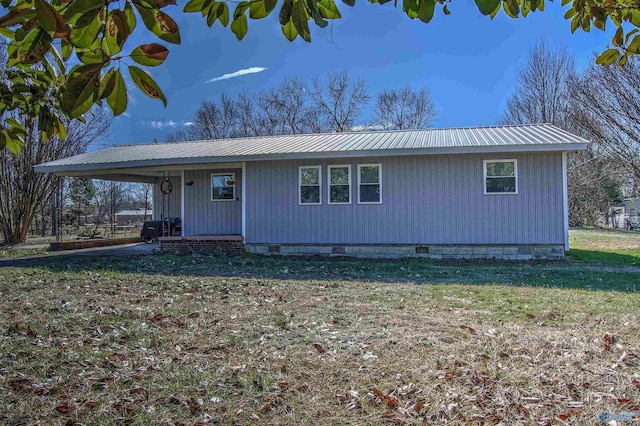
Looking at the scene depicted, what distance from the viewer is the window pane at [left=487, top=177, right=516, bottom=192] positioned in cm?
1002

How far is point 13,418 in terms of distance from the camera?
8.27 ft

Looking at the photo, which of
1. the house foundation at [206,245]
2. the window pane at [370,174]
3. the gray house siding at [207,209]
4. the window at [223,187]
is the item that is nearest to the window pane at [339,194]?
the window pane at [370,174]

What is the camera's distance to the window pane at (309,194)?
36.3 ft

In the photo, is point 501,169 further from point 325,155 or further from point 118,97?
point 118,97

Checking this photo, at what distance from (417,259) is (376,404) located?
7.68 metres

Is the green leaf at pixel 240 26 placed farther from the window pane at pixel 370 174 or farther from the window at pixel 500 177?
the window at pixel 500 177

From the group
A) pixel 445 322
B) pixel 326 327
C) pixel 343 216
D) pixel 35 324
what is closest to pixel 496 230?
pixel 343 216

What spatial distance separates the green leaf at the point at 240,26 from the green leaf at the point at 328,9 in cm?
26

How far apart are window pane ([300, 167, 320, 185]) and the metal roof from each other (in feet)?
1.80

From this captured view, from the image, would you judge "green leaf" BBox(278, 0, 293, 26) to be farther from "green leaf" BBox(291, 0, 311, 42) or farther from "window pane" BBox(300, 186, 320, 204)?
"window pane" BBox(300, 186, 320, 204)

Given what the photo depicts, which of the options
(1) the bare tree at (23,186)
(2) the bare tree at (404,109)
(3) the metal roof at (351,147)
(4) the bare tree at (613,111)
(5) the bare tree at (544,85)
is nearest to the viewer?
(3) the metal roof at (351,147)

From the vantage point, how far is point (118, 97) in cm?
110

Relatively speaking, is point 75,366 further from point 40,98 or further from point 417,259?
point 417,259

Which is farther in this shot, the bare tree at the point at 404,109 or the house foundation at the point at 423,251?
the bare tree at the point at 404,109
